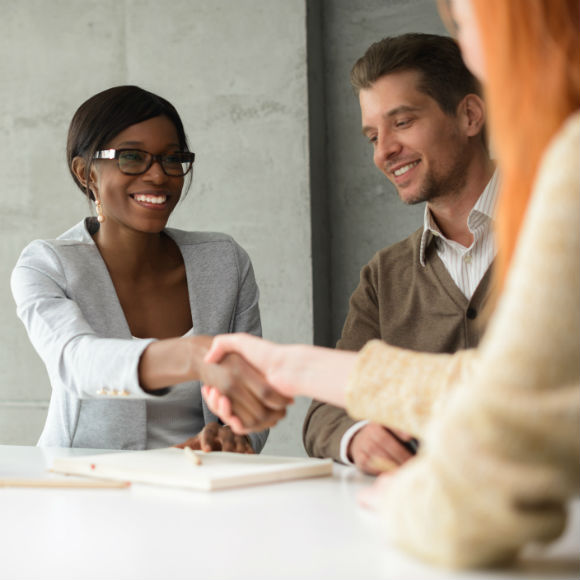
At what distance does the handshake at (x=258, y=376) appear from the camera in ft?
3.84

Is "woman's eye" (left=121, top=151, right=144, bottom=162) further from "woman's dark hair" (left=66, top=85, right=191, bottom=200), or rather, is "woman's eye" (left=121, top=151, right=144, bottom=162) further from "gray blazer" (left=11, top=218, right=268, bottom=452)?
"gray blazer" (left=11, top=218, right=268, bottom=452)

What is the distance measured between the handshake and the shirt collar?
0.80 m

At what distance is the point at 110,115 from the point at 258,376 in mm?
1192

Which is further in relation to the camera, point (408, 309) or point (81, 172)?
point (81, 172)

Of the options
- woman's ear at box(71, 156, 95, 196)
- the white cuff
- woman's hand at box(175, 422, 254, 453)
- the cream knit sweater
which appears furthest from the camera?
woman's ear at box(71, 156, 95, 196)

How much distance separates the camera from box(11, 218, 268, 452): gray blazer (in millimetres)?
1841

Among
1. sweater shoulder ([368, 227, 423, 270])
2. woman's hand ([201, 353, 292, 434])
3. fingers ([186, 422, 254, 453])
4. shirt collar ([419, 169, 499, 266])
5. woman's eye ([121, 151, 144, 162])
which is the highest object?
woman's eye ([121, 151, 144, 162])

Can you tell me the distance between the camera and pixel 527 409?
642 mm

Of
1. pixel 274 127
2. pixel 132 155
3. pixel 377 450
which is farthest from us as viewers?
pixel 274 127

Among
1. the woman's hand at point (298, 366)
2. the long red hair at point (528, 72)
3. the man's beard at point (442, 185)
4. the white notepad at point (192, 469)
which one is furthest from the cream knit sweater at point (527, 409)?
the man's beard at point (442, 185)

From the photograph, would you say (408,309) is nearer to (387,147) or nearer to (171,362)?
(387,147)

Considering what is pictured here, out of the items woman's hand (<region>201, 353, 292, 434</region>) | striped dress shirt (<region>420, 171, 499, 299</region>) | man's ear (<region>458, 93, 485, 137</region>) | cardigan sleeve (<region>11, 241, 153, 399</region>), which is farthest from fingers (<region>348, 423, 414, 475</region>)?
man's ear (<region>458, 93, 485, 137</region>)

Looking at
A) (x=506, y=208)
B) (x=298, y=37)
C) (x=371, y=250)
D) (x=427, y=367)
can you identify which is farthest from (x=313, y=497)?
(x=298, y=37)

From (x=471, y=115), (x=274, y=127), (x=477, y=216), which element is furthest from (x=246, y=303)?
(x=274, y=127)
